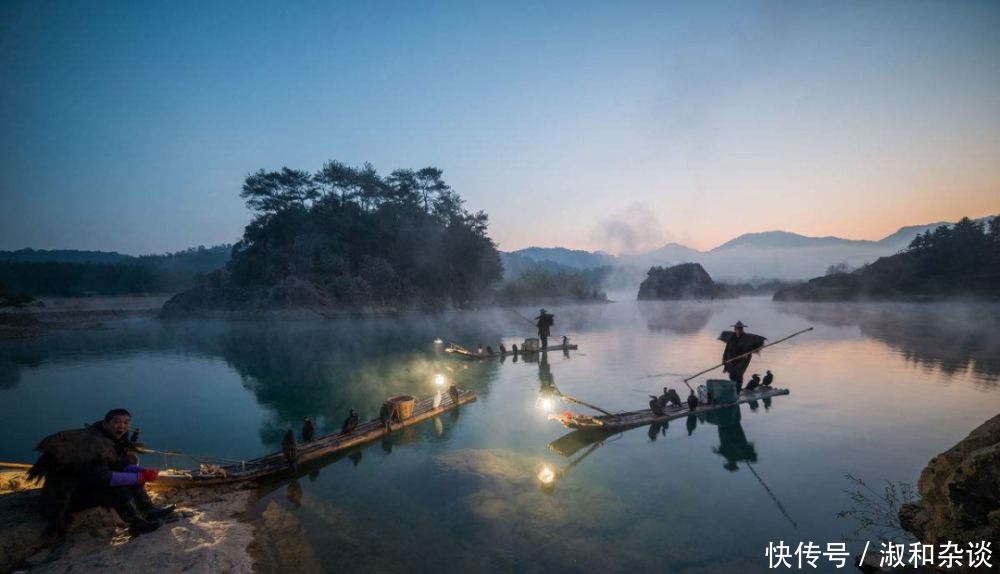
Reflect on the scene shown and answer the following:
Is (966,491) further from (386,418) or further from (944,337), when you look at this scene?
(944,337)

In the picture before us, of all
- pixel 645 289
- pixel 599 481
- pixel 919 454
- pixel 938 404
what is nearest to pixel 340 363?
pixel 599 481

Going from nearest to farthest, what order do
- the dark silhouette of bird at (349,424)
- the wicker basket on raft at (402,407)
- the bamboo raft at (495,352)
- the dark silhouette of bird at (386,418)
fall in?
the dark silhouette of bird at (349,424) → the dark silhouette of bird at (386,418) → the wicker basket on raft at (402,407) → the bamboo raft at (495,352)

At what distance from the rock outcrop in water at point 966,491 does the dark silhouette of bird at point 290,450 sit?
13.6 m

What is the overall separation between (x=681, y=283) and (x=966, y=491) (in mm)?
124364

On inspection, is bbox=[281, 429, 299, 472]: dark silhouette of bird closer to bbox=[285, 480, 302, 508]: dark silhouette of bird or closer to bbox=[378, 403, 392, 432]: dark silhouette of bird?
bbox=[285, 480, 302, 508]: dark silhouette of bird

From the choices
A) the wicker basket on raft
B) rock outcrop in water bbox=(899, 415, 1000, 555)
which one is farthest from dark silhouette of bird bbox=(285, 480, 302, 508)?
rock outcrop in water bbox=(899, 415, 1000, 555)

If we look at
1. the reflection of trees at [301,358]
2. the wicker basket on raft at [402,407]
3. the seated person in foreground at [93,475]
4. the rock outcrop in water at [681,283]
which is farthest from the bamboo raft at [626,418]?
the rock outcrop in water at [681,283]

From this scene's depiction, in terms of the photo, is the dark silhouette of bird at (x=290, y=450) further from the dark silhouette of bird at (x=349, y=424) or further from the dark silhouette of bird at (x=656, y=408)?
the dark silhouette of bird at (x=656, y=408)

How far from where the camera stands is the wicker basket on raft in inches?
583

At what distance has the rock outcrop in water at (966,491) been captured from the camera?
5.69 m

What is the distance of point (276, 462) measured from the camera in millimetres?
11297

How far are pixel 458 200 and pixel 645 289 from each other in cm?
6902

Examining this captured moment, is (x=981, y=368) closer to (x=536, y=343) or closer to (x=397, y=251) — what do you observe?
(x=536, y=343)

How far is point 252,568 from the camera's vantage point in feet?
23.6
